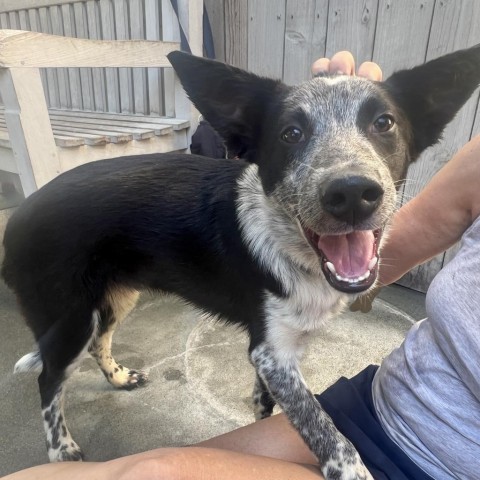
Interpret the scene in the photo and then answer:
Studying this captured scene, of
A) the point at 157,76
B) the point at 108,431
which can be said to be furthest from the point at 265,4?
the point at 108,431

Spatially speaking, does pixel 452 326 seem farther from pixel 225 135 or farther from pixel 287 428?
pixel 225 135

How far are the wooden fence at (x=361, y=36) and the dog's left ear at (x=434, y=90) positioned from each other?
74cm

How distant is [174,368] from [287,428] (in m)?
1.15

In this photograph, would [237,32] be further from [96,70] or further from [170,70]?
[96,70]

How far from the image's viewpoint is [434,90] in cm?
160

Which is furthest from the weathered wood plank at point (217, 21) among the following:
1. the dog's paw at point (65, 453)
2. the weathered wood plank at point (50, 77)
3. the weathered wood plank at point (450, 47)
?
the dog's paw at point (65, 453)

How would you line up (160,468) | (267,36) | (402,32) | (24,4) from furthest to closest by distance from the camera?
(24,4)
(267,36)
(402,32)
(160,468)

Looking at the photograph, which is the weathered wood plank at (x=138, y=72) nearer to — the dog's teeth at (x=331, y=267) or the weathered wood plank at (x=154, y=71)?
the weathered wood plank at (x=154, y=71)

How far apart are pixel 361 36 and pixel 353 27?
0.08m

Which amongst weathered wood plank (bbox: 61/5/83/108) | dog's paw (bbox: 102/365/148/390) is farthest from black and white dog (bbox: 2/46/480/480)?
weathered wood plank (bbox: 61/5/83/108)

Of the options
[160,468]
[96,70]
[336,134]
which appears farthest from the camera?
[96,70]

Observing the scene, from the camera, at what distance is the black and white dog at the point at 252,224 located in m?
1.37

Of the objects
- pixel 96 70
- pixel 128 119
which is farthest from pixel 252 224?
pixel 96 70

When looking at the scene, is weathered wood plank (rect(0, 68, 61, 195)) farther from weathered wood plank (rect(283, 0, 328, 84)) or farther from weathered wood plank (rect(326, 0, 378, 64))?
weathered wood plank (rect(326, 0, 378, 64))
